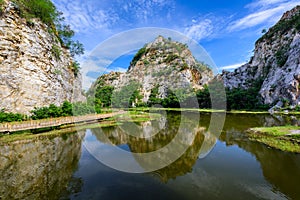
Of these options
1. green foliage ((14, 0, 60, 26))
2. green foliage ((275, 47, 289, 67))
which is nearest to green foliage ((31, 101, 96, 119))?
green foliage ((14, 0, 60, 26))

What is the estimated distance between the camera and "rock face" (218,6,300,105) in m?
37.2

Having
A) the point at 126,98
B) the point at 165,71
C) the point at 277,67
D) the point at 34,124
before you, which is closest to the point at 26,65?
the point at 34,124

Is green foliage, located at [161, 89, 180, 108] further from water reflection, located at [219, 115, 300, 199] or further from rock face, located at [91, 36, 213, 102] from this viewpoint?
water reflection, located at [219, 115, 300, 199]

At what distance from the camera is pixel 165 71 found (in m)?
76.4

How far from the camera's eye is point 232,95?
47594 millimetres

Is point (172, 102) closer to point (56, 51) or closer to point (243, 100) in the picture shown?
point (243, 100)

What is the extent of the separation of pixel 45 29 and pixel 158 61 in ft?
195

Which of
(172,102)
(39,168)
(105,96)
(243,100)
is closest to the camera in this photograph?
(39,168)

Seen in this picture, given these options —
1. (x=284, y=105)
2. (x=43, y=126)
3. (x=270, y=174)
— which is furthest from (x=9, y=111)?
(x=284, y=105)

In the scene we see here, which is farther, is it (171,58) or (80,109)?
(171,58)

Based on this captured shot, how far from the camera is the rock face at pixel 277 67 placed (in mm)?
37216

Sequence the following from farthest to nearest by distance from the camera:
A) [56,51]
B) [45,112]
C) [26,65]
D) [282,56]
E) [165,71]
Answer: [165,71] < [282,56] < [56,51] < [26,65] < [45,112]

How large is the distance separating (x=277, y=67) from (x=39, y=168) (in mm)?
55101

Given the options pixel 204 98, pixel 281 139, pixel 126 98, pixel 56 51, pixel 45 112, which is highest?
pixel 56 51
